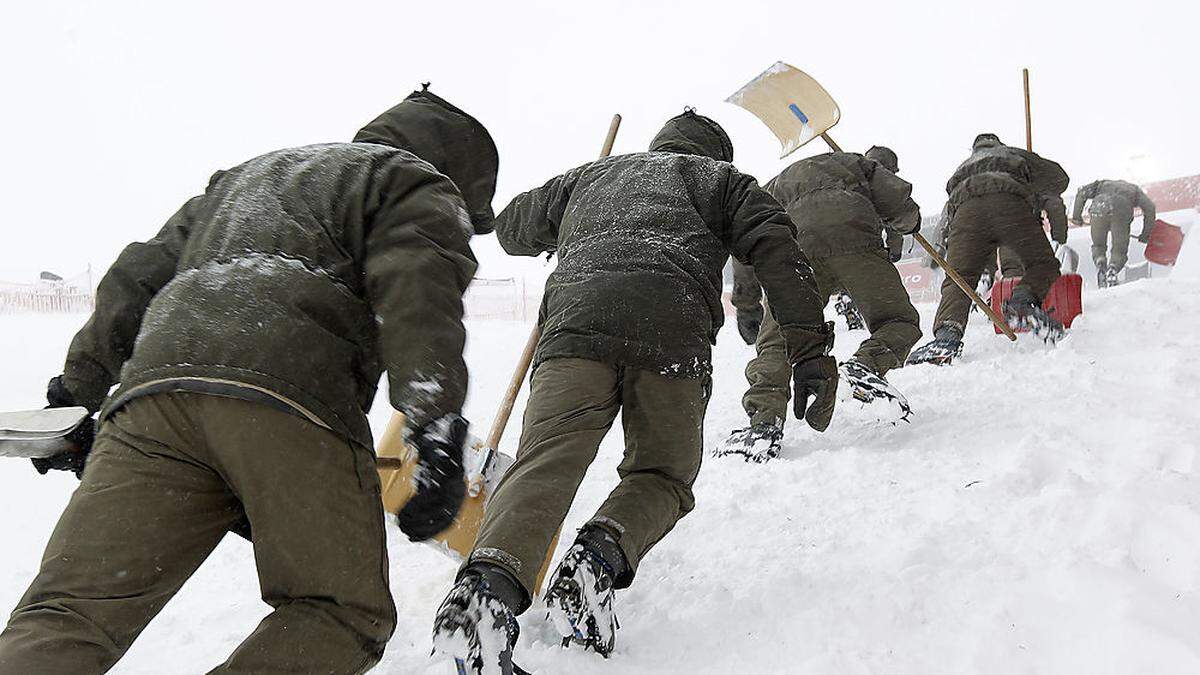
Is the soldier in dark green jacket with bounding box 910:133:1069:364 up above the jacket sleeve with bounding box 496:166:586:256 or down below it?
below

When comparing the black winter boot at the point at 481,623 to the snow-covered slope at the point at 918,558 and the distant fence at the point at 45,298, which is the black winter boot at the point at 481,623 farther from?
the distant fence at the point at 45,298

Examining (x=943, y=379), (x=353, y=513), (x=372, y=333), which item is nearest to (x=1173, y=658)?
(x=353, y=513)

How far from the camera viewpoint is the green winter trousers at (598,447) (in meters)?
2.06

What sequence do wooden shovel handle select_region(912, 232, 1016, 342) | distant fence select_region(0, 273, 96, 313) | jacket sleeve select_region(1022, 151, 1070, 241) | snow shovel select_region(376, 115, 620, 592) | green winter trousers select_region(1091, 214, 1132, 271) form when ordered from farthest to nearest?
distant fence select_region(0, 273, 96, 313) < green winter trousers select_region(1091, 214, 1132, 271) < jacket sleeve select_region(1022, 151, 1070, 241) < wooden shovel handle select_region(912, 232, 1016, 342) < snow shovel select_region(376, 115, 620, 592)

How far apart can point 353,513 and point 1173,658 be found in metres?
1.64

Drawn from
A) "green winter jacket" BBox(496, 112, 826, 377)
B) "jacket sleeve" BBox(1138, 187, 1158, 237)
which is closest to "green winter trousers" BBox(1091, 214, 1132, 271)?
"jacket sleeve" BBox(1138, 187, 1158, 237)

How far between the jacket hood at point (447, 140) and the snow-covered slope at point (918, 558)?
1203mm

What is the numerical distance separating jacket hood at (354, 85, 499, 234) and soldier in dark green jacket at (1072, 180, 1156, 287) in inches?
388

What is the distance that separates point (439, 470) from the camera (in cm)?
154

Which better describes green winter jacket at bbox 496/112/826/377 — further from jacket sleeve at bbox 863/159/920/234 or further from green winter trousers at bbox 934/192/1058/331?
green winter trousers at bbox 934/192/1058/331

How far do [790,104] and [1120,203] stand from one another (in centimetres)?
725

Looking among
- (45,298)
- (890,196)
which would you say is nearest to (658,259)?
(890,196)

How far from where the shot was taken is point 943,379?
191 inches

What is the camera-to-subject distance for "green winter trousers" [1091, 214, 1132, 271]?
10.2 metres
